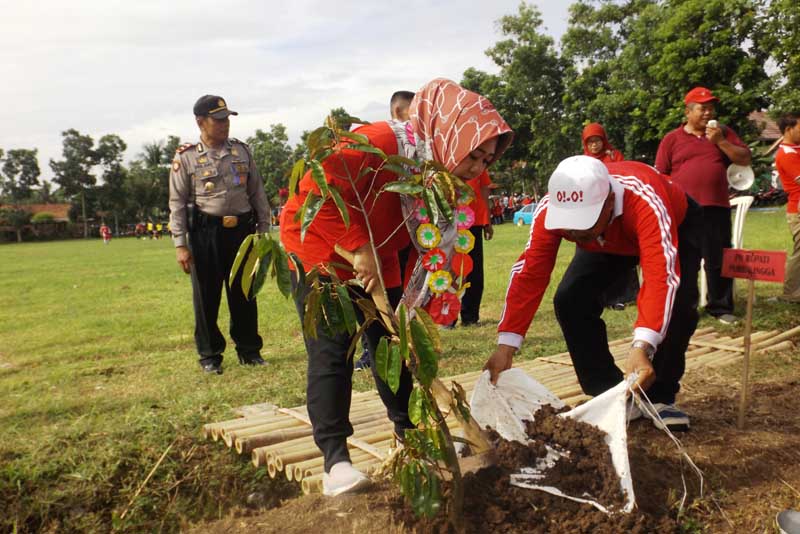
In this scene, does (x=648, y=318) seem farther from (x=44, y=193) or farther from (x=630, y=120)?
(x=44, y=193)

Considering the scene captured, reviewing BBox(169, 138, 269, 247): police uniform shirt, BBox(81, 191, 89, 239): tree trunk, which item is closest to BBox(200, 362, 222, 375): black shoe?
BBox(169, 138, 269, 247): police uniform shirt

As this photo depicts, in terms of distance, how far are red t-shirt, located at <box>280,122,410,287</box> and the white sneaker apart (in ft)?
2.41

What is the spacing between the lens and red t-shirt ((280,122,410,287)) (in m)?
2.22

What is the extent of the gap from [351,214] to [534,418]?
108 centimetres

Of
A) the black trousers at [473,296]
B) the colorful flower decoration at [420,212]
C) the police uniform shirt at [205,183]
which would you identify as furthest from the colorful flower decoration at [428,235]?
the black trousers at [473,296]

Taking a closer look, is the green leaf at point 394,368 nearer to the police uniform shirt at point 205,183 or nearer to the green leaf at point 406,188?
the green leaf at point 406,188

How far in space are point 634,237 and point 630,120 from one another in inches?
1096

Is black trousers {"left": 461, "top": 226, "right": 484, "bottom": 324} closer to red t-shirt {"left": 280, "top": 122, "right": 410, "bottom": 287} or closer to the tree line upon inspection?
red t-shirt {"left": 280, "top": 122, "right": 410, "bottom": 287}

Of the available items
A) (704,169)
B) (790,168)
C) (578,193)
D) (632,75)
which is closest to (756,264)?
(578,193)

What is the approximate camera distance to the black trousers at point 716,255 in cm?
548

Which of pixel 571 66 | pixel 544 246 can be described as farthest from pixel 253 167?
pixel 571 66

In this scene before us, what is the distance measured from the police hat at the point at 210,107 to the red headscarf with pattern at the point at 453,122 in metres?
2.45

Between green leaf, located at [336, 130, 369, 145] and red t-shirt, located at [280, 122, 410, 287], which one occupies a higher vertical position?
green leaf, located at [336, 130, 369, 145]

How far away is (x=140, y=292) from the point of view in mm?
9992
